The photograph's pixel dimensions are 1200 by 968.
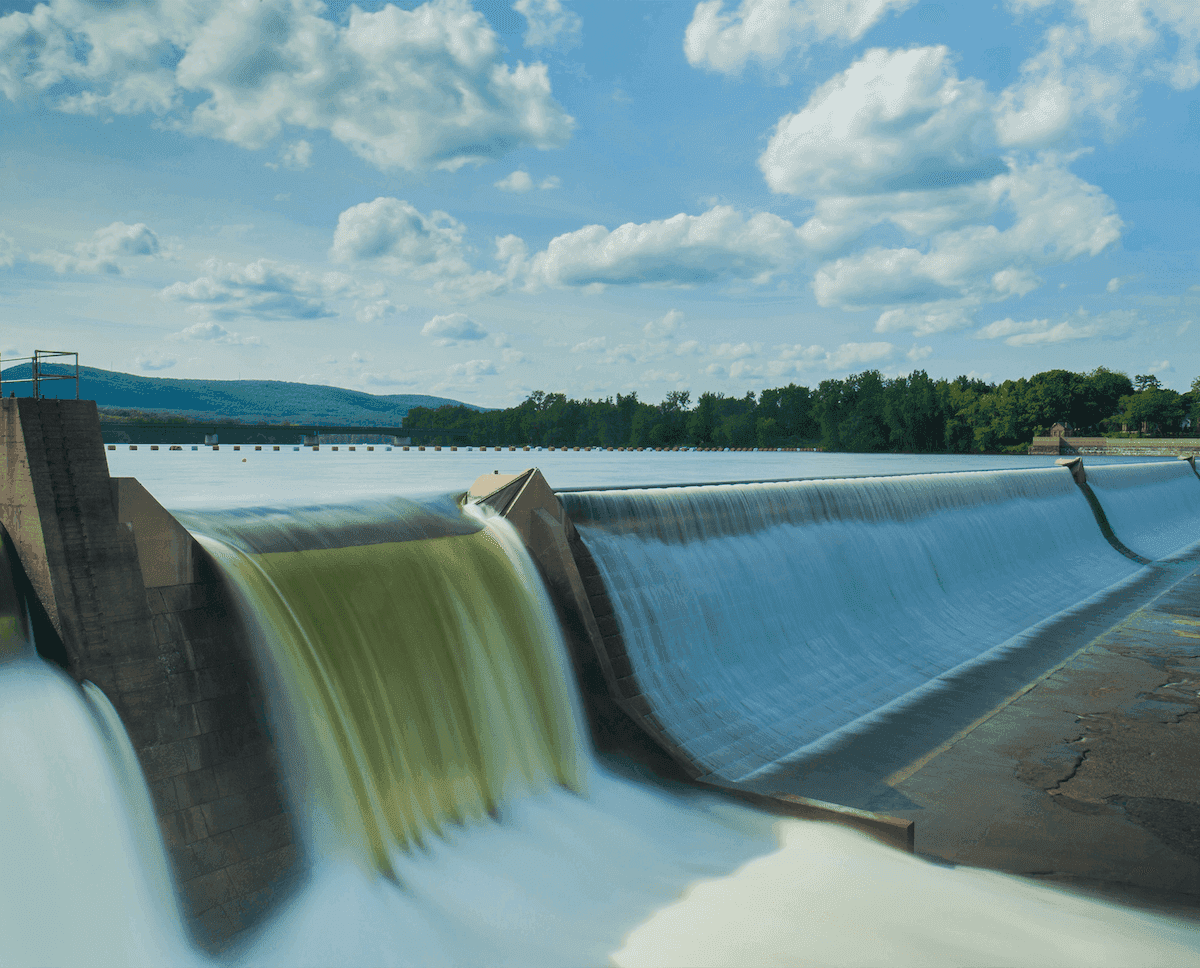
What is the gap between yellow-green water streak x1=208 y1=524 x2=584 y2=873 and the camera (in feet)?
28.9

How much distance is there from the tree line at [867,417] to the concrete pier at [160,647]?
120651mm

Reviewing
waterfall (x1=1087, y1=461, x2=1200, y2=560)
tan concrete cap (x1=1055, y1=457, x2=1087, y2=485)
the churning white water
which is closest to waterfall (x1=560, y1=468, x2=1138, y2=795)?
the churning white water

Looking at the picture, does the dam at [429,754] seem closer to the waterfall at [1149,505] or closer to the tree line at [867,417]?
the waterfall at [1149,505]

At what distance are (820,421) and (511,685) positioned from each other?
134599 millimetres

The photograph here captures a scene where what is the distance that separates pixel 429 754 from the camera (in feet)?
31.3

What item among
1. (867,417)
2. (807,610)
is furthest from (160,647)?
(867,417)

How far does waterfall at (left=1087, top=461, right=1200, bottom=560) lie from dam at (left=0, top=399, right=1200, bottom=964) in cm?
2868

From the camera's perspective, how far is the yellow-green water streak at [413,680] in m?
8.80

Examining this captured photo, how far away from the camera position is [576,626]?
12.5m

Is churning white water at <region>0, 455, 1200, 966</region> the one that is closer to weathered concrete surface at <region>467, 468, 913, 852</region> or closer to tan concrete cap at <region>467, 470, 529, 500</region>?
weathered concrete surface at <region>467, 468, 913, 852</region>

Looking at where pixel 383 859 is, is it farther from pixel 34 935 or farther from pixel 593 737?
pixel 593 737

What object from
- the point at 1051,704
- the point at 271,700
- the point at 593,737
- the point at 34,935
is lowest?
the point at 1051,704

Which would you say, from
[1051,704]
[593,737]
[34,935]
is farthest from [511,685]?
[1051,704]

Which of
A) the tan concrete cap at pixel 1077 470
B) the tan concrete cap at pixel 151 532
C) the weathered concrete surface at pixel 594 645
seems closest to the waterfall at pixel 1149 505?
the tan concrete cap at pixel 1077 470
